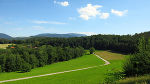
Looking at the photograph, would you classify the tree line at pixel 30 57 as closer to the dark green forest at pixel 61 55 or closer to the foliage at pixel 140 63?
the dark green forest at pixel 61 55

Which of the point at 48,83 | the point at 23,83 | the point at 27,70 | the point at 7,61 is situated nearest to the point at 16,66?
the point at 7,61

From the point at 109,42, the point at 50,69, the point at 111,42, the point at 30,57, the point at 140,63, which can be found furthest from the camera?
the point at 109,42

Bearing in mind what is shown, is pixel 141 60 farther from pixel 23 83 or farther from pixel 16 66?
pixel 16 66

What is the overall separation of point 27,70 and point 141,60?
43902 mm

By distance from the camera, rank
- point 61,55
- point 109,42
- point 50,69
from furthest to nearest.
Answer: point 109,42 < point 61,55 < point 50,69

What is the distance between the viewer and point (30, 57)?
60.8 metres

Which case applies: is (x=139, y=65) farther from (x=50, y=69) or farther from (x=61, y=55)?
(x=61, y=55)

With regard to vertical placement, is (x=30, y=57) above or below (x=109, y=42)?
below

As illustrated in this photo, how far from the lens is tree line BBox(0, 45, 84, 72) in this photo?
177 ft

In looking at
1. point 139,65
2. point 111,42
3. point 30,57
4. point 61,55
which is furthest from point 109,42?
point 139,65

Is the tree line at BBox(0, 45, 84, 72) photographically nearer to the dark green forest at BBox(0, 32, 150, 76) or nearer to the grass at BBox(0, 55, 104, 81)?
the dark green forest at BBox(0, 32, 150, 76)

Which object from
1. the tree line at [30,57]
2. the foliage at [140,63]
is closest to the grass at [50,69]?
the tree line at [30,57]

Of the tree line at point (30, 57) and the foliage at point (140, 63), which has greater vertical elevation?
the foliage at point (140, 63)

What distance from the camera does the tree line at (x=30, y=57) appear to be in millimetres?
53812
